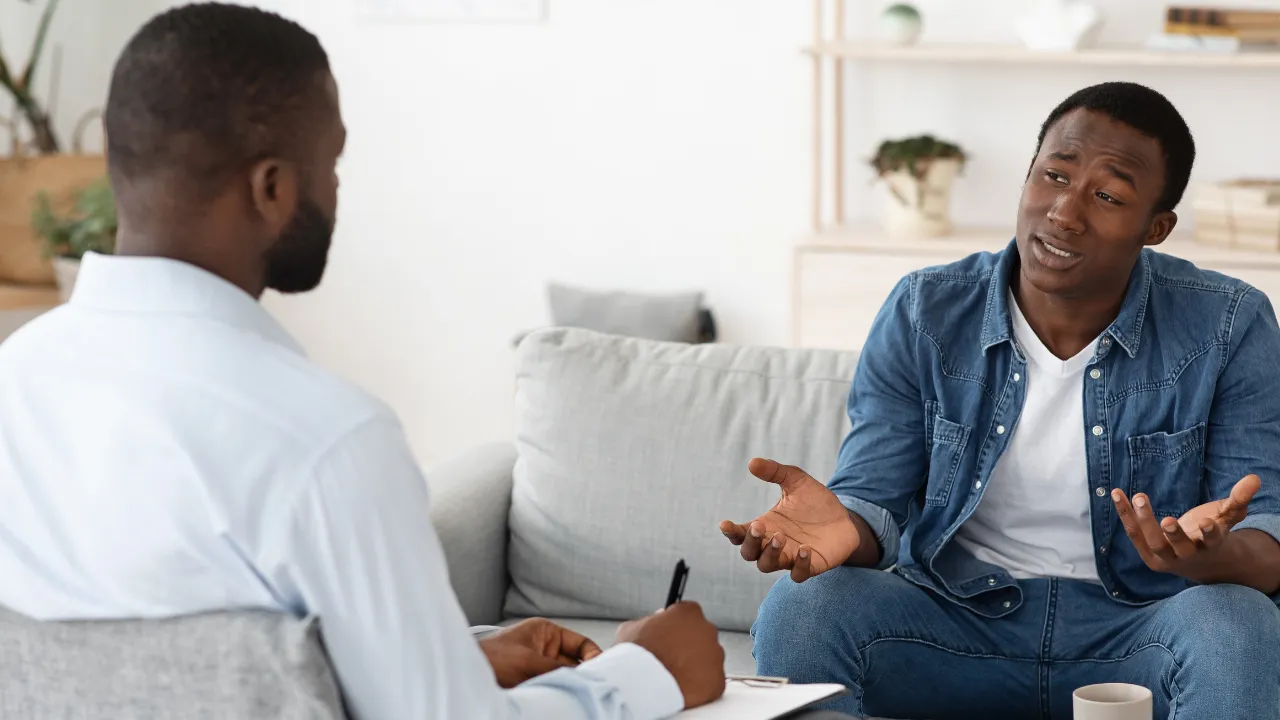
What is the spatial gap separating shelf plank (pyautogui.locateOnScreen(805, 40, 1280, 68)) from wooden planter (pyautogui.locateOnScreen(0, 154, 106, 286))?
1875 mm

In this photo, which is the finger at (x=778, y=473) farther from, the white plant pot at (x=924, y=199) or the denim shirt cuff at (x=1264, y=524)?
the white plant pot at (x=924, y=199)

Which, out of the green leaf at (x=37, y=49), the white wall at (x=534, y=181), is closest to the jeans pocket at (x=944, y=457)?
the white wall at (x=534, y=181)

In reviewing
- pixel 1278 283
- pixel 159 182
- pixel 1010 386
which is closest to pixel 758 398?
pixel 1010 386

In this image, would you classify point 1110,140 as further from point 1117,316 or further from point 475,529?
point 475,529

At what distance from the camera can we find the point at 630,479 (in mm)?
2109

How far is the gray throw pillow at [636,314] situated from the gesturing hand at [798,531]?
6.38 ft

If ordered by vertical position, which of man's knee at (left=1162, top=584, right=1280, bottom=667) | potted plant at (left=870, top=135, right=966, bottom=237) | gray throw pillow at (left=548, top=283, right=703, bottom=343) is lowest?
gray throw pillow at (left=548, top=283, right=703, bottom=343)

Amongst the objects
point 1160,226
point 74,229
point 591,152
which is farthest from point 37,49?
point 1160,226

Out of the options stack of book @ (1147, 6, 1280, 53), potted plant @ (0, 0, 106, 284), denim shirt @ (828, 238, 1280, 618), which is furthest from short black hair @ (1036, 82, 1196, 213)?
potted plant @ (0, 0, 106, 284)

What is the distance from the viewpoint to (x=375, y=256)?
404 centimetres

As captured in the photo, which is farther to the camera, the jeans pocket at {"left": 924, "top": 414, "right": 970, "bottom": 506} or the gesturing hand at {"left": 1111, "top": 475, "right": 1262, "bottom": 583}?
the jeans pocket at {"left": 924, "top": 414, "right": 970, "bottom": 506}

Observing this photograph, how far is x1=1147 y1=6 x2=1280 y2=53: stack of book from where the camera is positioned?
3.17 meters

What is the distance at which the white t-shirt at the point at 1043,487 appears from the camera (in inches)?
70.5

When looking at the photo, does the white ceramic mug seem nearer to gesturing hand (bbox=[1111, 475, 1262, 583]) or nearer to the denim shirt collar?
gesturing hand (bbox=[1111, 475, 1262, 583])
